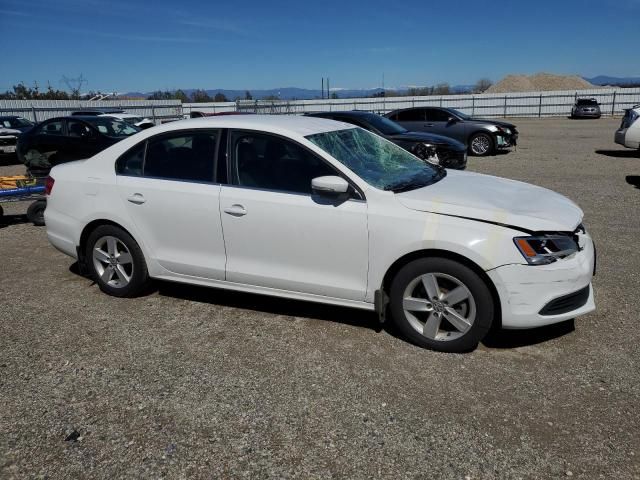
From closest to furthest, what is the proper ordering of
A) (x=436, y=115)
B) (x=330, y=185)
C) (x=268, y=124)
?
(x=330, y=185) → (x=268, y=124) → (x=436, y=115)

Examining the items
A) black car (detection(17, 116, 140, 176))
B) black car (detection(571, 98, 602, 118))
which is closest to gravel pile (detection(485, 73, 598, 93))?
black car (detection(571, 98, 602, 118))

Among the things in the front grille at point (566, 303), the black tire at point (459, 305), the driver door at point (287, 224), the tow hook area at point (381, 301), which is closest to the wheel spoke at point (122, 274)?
the driver door at point (287, 224)

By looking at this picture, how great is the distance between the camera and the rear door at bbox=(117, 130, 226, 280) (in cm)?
421

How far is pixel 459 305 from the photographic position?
11.7 feet

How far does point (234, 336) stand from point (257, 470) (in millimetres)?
1549

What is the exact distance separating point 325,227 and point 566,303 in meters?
1.71

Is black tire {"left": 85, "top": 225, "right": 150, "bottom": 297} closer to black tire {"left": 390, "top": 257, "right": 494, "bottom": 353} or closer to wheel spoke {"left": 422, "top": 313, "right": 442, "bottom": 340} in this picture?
black tire {"left": 390, "top": 257, "right": 494, "bottom": 353}

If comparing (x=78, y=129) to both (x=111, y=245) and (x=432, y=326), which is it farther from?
(x=432, y=326)

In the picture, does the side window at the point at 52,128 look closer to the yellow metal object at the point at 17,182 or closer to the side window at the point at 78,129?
the side window at the point at 78,129

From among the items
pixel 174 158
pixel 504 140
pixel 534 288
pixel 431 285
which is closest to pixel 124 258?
pixel 174 158

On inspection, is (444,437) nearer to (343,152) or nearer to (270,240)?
(270,240)

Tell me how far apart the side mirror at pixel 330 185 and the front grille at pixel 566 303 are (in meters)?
1.55

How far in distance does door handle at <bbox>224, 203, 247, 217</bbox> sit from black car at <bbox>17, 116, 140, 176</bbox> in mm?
9553

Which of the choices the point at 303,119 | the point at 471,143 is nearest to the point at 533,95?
the point at 471,143
